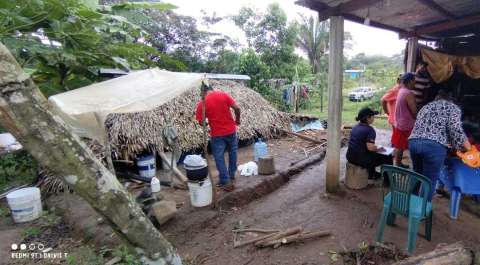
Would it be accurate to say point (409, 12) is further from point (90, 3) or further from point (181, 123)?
point (90, 3)

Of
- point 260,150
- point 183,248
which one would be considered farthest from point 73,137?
point 260,150

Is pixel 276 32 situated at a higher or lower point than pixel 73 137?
higher

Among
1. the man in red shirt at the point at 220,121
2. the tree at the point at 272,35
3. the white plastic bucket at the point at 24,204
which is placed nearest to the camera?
the white plastic bucket at the point at 24,204

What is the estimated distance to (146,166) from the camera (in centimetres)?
580

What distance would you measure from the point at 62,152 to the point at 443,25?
6.63 metres

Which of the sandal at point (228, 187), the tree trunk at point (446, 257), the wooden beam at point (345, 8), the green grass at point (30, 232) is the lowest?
the green grass at point (30, 232)

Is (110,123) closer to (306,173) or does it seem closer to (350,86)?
(306,173)

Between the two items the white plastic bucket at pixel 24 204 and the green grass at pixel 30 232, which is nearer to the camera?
the green grass at pixel 30 232

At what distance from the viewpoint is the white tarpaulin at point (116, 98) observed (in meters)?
3.67

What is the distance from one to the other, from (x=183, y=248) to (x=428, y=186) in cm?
297

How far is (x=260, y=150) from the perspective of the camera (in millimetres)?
6730

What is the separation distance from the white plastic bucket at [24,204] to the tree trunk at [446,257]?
5.12 m

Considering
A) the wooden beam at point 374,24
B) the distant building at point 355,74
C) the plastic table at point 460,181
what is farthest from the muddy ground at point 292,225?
the distant building at point 355,74

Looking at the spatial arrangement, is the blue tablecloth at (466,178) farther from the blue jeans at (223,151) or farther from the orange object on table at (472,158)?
the blue jeans at (223,151)
